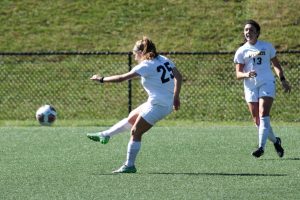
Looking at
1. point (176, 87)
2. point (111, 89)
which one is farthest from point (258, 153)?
point (111, 89)

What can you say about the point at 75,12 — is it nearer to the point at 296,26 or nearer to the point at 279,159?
the point at 296,26

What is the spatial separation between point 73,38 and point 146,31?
2.00 metres

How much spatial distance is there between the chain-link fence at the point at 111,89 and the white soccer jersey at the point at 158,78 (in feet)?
30.1

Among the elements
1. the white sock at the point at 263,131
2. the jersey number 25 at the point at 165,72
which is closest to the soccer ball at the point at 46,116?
the white sock at the point at 263,131

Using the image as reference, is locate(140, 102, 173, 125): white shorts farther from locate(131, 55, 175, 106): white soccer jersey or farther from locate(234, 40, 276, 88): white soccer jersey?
locate(234, 40, 276, 88): white soccer jersey

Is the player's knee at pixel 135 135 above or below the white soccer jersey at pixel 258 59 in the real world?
below

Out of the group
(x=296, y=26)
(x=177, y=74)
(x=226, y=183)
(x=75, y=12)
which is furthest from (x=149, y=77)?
(x=75, y=12)

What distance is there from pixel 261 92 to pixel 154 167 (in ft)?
6.30

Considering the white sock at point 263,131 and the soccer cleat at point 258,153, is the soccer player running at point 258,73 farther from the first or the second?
the soccer cleat at point 258,153

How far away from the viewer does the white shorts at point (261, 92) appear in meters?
12.3

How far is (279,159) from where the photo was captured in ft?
39.8

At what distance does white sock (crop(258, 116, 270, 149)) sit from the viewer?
1205 centimetres

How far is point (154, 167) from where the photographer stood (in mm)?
11383

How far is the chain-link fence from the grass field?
4.26 m
